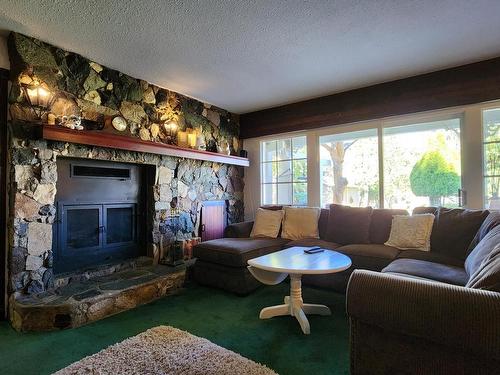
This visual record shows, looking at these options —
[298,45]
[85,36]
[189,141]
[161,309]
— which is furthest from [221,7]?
[161,309]

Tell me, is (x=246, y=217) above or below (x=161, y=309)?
above

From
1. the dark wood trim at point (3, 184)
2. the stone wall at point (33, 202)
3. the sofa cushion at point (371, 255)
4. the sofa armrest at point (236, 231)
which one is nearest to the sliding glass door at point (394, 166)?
the sofa cushion at point (371, 255)

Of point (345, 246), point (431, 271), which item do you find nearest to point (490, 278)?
point (431, 271)

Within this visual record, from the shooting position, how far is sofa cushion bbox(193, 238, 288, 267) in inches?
114

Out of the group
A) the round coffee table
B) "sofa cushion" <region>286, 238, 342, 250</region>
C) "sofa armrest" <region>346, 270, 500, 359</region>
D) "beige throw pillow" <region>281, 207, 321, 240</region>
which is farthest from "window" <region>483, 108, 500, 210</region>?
"sofa armrest" <region>346, 270, 500, 359</region>

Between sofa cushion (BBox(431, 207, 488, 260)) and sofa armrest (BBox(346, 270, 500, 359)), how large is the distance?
180 cm

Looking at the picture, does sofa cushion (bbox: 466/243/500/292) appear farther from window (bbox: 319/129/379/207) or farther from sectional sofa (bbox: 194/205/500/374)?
window (bbox: 319/129/379/207)

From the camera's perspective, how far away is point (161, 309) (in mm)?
2527

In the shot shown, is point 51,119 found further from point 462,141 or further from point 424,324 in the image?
point 462,141

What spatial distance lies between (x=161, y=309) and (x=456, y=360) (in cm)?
220

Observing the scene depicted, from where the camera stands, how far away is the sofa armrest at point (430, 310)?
1.02 metres

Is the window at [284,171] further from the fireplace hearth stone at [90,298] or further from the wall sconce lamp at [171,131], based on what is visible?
the fireplace hearth stone at [90,298]

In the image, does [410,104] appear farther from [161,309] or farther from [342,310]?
[161,309]

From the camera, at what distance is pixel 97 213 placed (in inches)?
116
